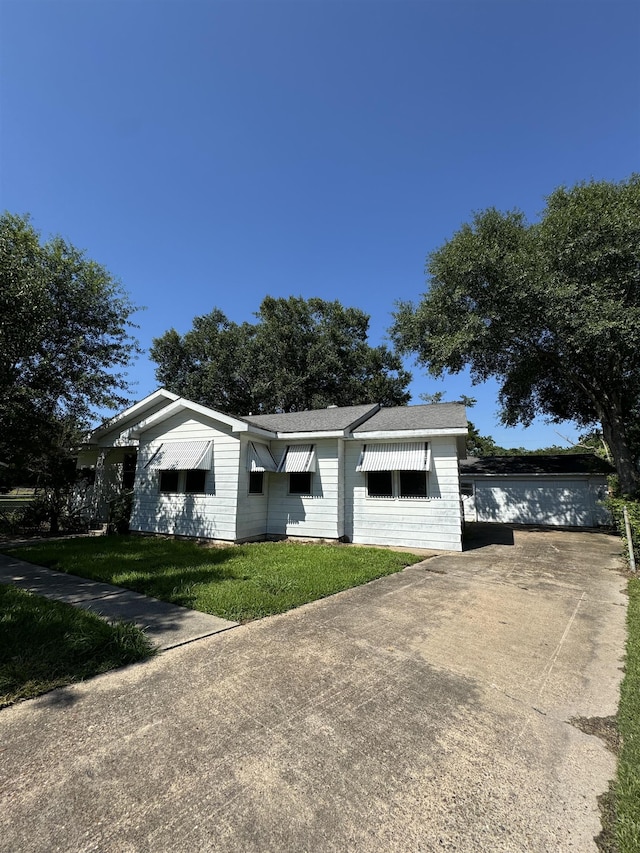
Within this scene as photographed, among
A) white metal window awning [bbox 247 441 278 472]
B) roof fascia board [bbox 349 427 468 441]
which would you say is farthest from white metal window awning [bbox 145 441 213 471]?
roof fascia board [bbox 349 427 468 441]

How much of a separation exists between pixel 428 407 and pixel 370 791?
12149 millimetres

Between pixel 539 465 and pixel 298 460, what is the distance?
1556 centimetres

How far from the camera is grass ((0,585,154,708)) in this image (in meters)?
3.33

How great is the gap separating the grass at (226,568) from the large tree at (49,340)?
4106 mm

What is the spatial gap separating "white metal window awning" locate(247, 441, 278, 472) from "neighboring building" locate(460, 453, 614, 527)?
45.5 feet

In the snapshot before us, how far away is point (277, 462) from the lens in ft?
39.3

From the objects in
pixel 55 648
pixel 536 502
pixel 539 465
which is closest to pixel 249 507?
pixel 55 648

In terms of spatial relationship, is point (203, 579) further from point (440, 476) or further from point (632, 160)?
point (632, 160)

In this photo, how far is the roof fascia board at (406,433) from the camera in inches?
403

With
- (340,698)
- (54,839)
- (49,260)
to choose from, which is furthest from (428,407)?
(49,260)

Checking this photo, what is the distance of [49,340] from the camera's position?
13594mm

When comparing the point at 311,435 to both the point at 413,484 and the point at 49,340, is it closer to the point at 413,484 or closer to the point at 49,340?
the point at 413,484

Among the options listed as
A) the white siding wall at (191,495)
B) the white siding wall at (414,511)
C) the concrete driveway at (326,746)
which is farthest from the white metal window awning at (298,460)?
the concrete driveway at (326,746)

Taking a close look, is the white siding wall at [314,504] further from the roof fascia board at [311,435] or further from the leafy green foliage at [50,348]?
the leafy green foliage at [50,348]
